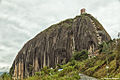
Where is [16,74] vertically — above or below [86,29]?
below

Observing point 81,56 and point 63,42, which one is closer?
point 81,56

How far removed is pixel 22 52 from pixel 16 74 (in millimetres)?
11620

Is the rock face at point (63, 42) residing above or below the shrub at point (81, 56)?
above

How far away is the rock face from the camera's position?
5804 centimetres

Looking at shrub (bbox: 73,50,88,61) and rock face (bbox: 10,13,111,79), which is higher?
rock face (bbox: 10,13,111,79)

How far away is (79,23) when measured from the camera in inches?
2461

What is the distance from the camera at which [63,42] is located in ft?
205

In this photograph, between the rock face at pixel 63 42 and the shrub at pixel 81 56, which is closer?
the shrub at pixel 81 56

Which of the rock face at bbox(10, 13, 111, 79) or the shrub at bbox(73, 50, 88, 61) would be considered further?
the rock face at bbox(10, 13, 111, 79)

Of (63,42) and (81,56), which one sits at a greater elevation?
(63,42)

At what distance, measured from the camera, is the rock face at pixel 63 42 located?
58041mm

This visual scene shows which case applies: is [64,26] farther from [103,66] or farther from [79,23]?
[103,66]

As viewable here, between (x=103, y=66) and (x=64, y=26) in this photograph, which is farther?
(x=64, y=26)

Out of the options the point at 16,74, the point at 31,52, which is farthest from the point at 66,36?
the point at 16,74
